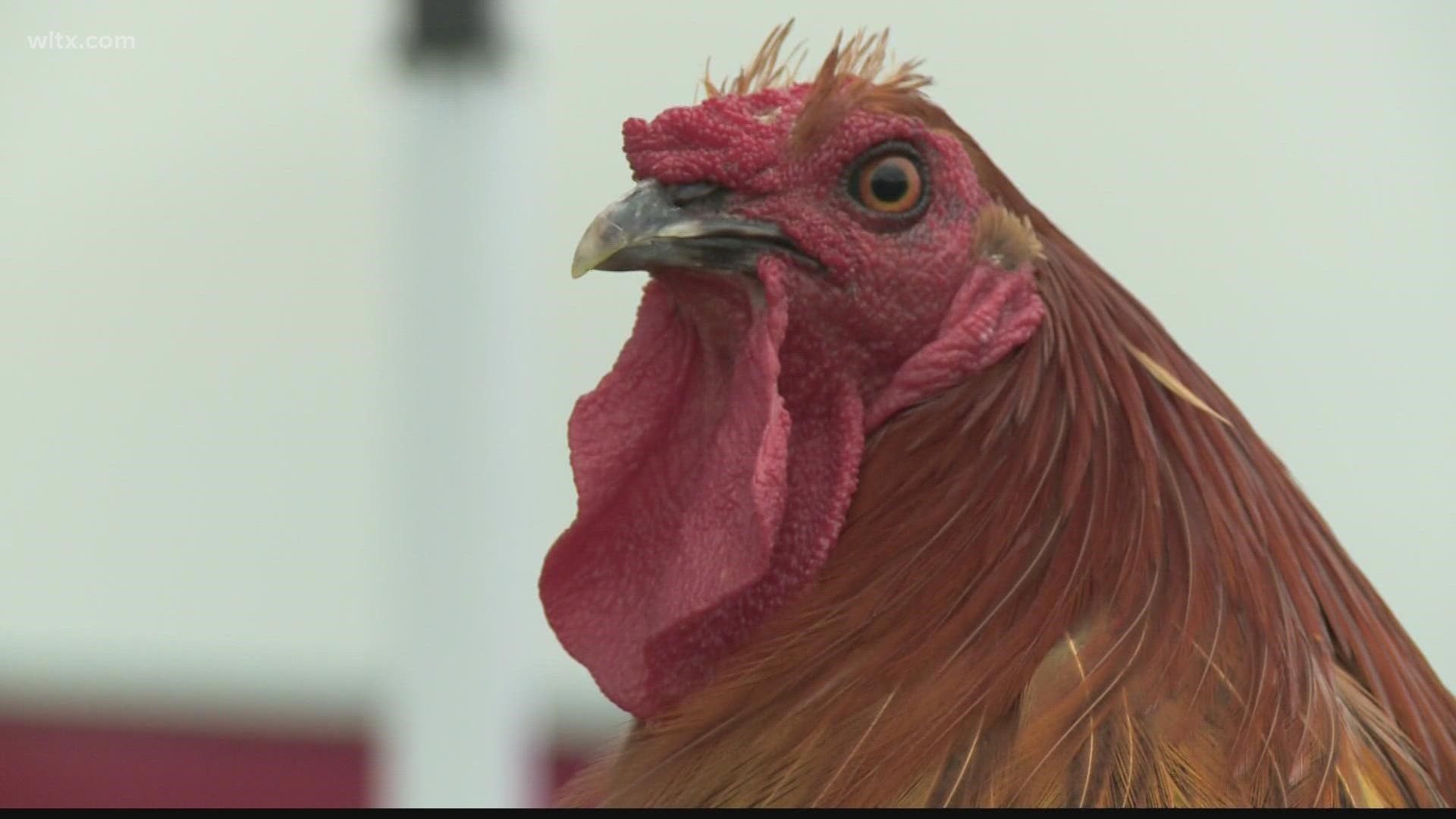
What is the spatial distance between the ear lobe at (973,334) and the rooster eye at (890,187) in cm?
11

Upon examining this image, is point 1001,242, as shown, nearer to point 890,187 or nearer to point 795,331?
point 890,187

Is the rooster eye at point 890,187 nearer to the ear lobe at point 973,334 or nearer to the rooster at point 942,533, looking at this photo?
the rooster at point 942,533

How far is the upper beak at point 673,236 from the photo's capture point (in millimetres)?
1558

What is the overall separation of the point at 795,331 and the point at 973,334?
0.20 meters

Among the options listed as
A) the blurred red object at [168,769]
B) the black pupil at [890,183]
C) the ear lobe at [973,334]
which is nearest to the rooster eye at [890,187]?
the black pupil at [890,183]

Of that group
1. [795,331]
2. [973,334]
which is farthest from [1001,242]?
[795,331]

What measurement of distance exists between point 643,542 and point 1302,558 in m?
0.75

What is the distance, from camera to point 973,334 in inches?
62.2

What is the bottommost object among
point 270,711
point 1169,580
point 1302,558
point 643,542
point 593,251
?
point 270,711

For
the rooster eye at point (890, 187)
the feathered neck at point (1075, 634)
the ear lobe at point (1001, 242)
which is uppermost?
the ear lobe at point (1001, 242)

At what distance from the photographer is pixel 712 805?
5.05 ft

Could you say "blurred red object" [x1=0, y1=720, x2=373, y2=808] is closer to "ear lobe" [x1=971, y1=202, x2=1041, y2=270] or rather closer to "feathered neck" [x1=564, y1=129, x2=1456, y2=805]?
"feathered neck" [x1=564, y1=129, x2=1456, y2=805]
